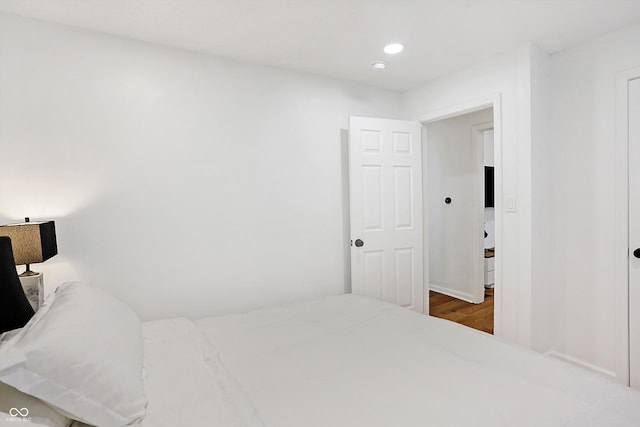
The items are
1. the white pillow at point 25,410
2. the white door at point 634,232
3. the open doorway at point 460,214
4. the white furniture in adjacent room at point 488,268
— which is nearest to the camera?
the white pillow at point 25,410

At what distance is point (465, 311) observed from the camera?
155 inches

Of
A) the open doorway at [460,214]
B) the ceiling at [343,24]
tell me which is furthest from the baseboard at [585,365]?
the ceiling at [343,24]

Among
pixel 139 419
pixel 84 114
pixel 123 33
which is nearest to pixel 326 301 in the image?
pixel 139 419

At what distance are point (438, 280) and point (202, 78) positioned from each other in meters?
3.86

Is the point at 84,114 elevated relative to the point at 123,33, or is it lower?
lower

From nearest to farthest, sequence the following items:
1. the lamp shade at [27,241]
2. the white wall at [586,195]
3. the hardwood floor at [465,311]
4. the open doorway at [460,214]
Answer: the lamp shade at [27,241] < the white wall at [586,195] < the hardwood floor at [465,311] < the open doorway at [460,214]

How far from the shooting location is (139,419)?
1084 mm

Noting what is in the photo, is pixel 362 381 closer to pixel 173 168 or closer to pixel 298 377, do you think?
pixel 298 377

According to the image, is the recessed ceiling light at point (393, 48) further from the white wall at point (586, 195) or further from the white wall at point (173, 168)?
the white wall at point (586, 195)

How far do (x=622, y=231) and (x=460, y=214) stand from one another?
2086mm

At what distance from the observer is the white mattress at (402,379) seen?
1.11m

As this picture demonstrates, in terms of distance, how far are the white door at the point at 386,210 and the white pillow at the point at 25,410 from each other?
2387 millimetres

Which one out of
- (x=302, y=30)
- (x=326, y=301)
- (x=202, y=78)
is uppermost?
(x=302, y=30)

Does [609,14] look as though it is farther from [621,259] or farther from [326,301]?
[326,301]
